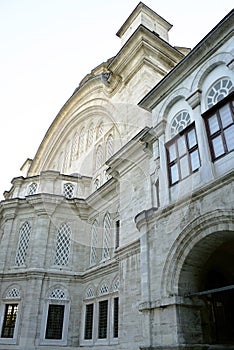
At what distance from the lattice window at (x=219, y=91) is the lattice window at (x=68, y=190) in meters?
11.9

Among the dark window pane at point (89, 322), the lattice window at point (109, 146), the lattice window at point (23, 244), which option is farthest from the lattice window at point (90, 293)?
the lattice window at point (109, 146)

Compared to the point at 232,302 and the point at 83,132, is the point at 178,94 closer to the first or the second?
the point at 232,302

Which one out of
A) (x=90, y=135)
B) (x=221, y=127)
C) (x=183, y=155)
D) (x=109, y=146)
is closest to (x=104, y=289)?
(x=109, y=146)

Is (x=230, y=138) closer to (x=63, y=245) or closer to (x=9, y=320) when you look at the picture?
(x=63, y=245)

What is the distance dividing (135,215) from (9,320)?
841cm

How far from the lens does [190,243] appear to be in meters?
8.20

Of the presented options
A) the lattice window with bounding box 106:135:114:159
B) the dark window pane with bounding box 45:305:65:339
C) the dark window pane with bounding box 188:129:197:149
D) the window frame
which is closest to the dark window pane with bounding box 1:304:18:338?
the window frame

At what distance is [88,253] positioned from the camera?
57.3ft

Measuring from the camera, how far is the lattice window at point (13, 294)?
1588cm

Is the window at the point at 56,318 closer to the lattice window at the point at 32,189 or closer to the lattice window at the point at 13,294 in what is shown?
the lattice window at the point at 13,294

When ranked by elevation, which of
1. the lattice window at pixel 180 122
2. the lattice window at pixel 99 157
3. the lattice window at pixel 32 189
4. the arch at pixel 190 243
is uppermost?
the lattice window at pixel 99 157

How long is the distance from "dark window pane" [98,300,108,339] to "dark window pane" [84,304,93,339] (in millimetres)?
814

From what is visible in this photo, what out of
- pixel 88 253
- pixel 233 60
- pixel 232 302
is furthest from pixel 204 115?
pixel 88 253

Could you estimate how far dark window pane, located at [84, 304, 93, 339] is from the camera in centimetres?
1501
